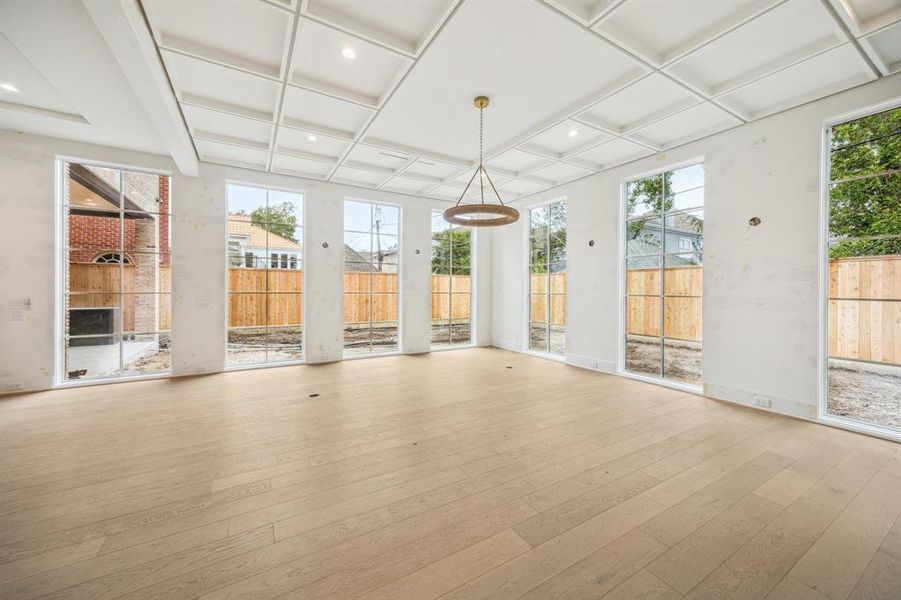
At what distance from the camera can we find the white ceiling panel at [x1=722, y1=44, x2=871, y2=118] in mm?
2898

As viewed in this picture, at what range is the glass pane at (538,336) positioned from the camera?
22.7ft

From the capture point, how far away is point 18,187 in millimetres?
4305

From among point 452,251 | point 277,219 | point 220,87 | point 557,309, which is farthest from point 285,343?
point 557,309

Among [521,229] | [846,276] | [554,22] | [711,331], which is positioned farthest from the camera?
[521,229]

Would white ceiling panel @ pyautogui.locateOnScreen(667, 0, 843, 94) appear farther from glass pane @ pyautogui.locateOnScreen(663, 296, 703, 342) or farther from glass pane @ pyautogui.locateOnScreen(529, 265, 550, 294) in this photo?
glass pane @ pyautogui.locateOnScreen(529, 265, 550, 294)

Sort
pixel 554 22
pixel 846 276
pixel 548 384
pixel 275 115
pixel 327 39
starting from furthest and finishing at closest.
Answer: pixel 548 384 → pixel 275 115 → pixel 846 276 → pixel 327 39 → pixel 554 22

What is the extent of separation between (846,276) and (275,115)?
249 inches

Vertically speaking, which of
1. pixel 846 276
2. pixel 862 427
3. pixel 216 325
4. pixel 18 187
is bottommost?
pixel 862 427

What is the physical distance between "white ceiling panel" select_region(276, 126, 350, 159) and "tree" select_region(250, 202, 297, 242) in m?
1.40

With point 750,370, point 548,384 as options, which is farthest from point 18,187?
point 750,370

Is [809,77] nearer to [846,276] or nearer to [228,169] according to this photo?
[846,276]

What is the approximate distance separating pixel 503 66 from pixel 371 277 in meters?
4.59

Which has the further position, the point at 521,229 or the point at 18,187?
the point at 521,229

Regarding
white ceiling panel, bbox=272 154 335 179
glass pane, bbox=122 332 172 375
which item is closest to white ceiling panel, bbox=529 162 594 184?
white ceiling panel, bbox=272 154 335 179
